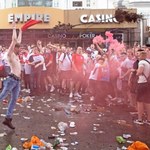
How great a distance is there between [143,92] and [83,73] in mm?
5477

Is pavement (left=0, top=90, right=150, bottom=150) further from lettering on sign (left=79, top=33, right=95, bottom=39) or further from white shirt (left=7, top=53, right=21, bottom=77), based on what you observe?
lettering on sign (left=79, top=33, right=95, bottom=39)

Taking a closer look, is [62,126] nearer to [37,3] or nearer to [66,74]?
[66,74]

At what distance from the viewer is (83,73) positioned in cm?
1460

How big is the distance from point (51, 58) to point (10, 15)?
15986 mm

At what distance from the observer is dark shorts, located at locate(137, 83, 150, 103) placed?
30.4ft

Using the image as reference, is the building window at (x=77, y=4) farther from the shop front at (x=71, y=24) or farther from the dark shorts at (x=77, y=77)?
the dark shorts at (x=77, y=77)

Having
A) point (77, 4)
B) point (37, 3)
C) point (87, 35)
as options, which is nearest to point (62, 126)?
point (87, 35)

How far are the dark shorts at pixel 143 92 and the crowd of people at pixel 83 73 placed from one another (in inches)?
4.6

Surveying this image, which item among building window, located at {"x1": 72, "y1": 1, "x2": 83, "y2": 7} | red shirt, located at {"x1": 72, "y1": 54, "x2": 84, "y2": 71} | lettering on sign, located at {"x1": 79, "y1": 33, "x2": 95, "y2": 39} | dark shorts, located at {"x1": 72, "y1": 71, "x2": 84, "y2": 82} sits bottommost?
dark shorts, located at {"x1": 72, "y1": 71, "x2": 84, "y2": 82}

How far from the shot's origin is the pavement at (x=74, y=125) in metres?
7.55

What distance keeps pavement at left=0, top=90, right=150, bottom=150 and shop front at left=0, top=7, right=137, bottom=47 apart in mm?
17636

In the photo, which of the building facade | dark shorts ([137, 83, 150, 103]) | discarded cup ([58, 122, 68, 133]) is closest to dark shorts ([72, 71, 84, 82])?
dark shorts ([137, 83, 150, 103])

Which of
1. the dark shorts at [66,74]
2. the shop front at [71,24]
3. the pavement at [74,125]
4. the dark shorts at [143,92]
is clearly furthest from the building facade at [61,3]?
the dark shorts at [143,92]

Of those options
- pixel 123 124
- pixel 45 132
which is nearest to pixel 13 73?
pixel 45 132
